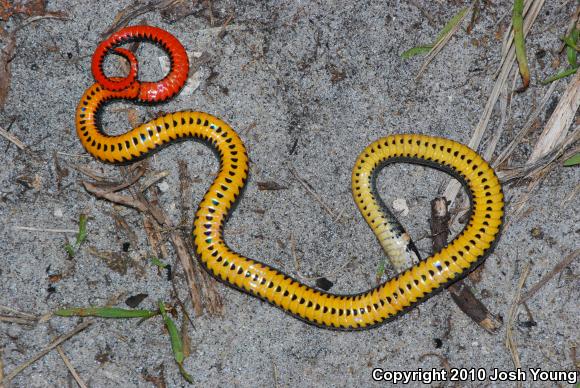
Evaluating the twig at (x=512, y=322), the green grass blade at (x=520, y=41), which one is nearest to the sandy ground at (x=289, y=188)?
the twig at (x=512, y=322)

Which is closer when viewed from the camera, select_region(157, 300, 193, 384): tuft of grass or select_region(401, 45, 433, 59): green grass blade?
select_region(157, 300, 193, 384): tuft of grass

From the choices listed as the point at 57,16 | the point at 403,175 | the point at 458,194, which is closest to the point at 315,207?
the point at 403,175

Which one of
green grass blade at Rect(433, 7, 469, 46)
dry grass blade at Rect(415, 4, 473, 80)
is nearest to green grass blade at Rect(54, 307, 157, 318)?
dry grass blade at Rect(415, 4, 473, 80)

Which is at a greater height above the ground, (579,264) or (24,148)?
(579,264)

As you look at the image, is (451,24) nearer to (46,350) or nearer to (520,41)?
(520,41)

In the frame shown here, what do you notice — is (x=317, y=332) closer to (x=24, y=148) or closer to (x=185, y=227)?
(x=185, y=227)

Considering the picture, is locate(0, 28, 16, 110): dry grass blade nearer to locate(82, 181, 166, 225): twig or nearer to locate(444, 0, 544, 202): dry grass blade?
locate(82, 181, 166, 225): twig
